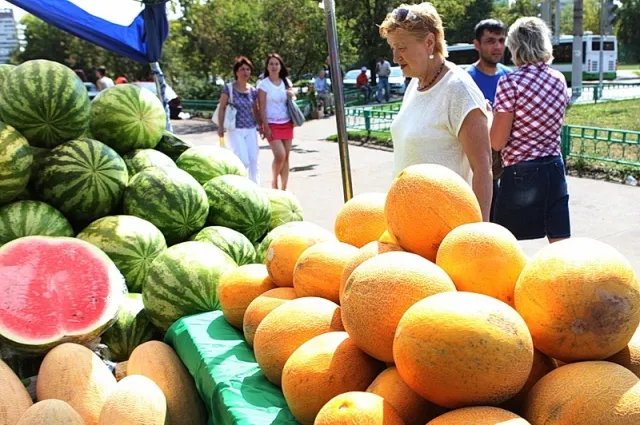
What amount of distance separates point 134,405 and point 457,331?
43.6 inches

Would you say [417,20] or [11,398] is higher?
[417,20]

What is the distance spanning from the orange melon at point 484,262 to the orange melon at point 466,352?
0.67ft

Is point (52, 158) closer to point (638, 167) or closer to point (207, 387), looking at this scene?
point (207, 387)

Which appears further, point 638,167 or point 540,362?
point 638,167

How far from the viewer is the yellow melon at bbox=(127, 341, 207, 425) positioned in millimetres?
2203

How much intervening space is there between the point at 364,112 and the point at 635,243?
9.39 m

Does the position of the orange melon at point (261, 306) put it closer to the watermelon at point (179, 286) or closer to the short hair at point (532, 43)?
the watermelon at point (179, 286)

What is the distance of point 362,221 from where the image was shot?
2.10m

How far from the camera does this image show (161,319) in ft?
8.70

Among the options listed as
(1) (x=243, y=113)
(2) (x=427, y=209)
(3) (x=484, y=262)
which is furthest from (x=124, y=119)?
(1) (x=243, y=113)

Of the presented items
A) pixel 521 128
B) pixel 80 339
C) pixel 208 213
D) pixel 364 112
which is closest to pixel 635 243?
pixel 521 128

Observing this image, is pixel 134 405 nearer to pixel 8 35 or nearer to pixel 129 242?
pixel 129 242

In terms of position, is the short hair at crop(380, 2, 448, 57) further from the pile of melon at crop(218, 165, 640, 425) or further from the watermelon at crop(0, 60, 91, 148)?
the watermelon at crop(0, 60, 91, 148)

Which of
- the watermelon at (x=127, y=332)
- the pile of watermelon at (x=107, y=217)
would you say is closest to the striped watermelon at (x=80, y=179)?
the pile of watermelon at (x=107, y=217)
